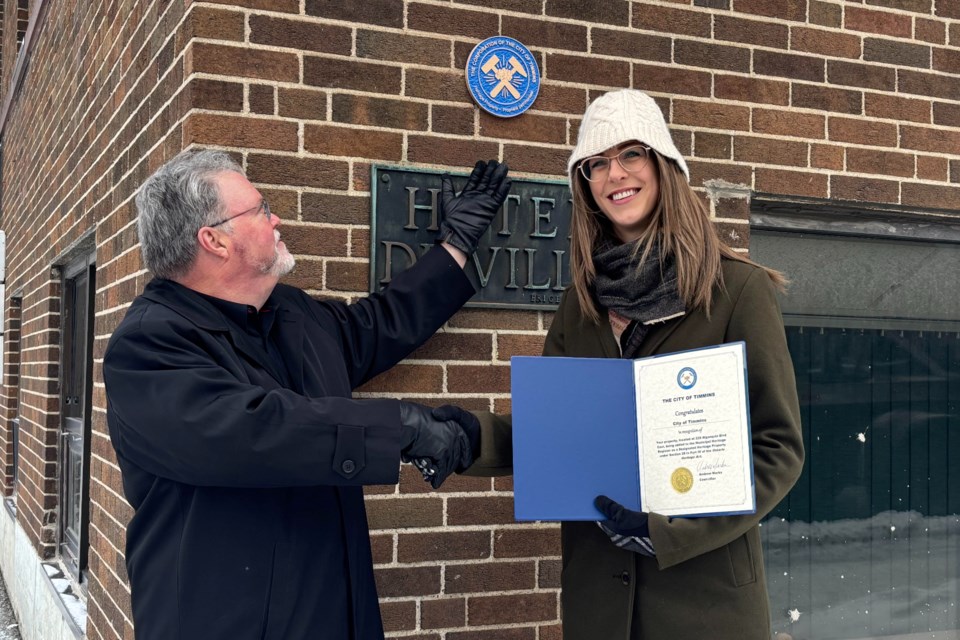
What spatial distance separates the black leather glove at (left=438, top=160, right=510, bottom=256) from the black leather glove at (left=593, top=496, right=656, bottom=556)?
1.09m

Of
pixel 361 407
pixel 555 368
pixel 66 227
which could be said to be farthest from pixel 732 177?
pixel 66 227

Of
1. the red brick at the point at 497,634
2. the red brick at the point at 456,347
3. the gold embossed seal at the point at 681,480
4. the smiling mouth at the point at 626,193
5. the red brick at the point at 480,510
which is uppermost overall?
the smiling mouth at the point at 626,193

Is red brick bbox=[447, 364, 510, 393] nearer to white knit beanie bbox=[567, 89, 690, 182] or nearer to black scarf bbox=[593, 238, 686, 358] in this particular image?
black scarf bbox=[593, 238, 686, 358]

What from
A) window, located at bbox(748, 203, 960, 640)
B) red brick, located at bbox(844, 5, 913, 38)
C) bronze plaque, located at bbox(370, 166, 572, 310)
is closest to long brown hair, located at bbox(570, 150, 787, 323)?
bronze plaque, located at bbox(370, 166, 572, 310)

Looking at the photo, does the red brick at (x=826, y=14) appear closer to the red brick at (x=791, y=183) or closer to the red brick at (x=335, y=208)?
the red brick at (x=791, y=183)

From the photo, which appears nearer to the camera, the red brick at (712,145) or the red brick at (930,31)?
the red brick at (712,145)

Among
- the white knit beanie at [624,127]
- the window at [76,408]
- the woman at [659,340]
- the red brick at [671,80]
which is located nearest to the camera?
the woman at [659,340]

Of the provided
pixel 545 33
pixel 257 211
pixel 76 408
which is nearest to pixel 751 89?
pixel 545 33

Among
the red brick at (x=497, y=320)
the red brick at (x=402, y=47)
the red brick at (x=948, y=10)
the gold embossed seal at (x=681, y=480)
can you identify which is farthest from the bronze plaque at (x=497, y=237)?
the red brick at (x=948, y=10)

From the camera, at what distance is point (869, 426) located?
396 cm

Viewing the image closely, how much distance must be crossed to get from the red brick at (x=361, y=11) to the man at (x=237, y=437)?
2.21 ft

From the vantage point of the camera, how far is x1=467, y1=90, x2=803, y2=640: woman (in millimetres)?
2098

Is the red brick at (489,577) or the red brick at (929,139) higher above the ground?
the red brick at (929,139)

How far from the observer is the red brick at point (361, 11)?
2945mm
